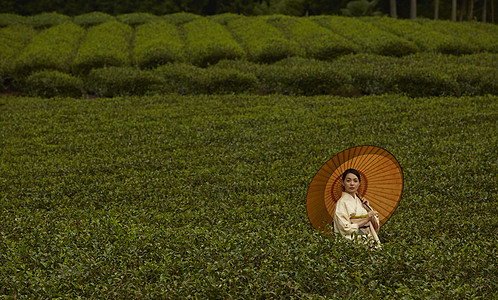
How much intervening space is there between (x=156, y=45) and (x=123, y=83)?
4628mm

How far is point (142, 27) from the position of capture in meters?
24.4

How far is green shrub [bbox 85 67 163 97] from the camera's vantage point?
48.7 feet

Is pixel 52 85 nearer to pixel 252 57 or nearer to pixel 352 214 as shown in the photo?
pixel 252 57

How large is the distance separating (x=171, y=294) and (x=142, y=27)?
22.5 m

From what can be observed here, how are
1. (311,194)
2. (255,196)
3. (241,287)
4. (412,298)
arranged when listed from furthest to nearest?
(255,196), (311,194), (241,287), (412,298)

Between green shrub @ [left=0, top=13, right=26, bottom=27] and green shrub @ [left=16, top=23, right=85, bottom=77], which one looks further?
green shrub @ [left=0, top=13, right=26, bottom=27]

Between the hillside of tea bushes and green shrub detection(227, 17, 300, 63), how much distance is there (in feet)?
0.15

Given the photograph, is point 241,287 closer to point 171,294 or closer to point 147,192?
point 171,294

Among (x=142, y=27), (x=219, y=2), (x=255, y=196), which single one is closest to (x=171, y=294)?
(x=255, y=196)

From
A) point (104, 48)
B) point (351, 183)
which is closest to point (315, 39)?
point (104, 48)

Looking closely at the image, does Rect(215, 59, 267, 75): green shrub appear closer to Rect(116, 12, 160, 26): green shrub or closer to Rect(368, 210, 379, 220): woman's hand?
Rect(116, 12, 160, 26): green shrub

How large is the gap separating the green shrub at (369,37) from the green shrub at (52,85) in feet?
35.5

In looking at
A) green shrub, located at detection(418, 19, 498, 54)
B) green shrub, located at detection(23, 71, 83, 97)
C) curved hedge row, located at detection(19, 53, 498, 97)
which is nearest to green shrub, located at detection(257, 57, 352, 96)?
curved hedge row, located at detection(19, 53, 498, 97)

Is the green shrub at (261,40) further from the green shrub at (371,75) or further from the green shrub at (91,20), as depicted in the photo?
the green shrub at (91,20)
